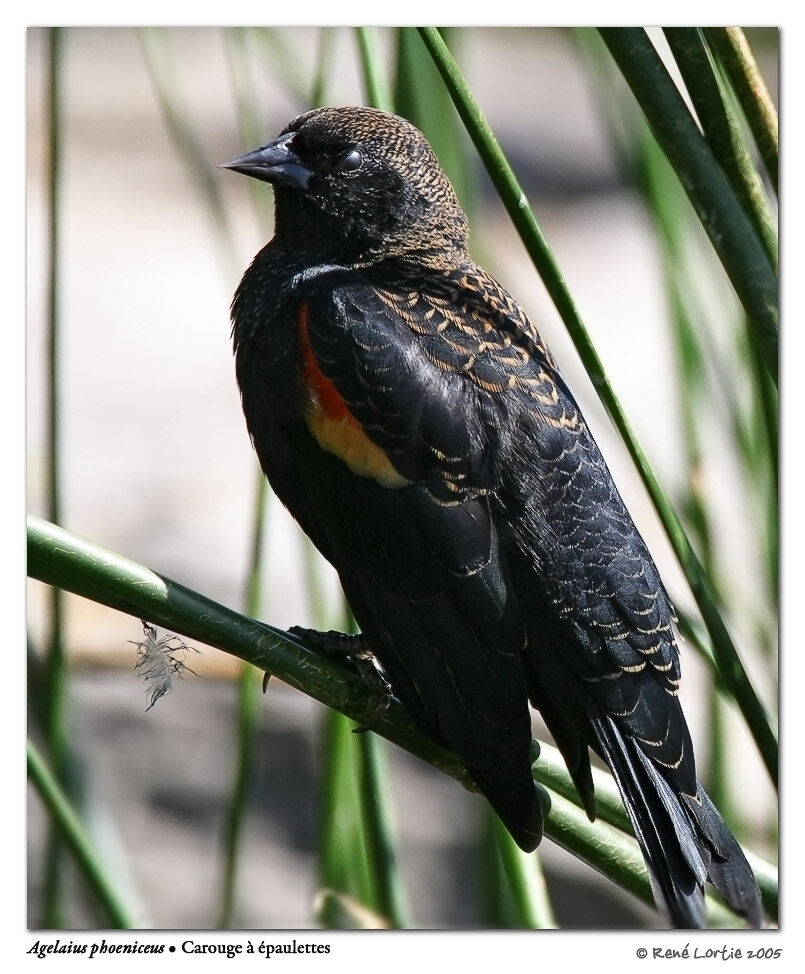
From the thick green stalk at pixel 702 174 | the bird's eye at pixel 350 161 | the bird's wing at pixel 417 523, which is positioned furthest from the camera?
the bird's eye at pixel 350 161

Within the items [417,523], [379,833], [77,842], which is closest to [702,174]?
[417,523]

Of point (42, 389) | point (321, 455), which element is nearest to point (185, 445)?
point (42, 389)

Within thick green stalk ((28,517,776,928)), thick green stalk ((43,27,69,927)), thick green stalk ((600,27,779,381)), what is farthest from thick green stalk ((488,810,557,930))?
thick green stalk ((600,27,779,381))

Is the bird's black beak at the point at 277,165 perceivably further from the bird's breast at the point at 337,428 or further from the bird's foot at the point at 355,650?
the bird's foot at the point at 355,650

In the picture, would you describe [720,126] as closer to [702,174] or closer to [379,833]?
[702,174]

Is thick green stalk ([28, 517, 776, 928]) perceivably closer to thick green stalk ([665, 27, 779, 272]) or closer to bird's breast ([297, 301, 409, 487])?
bird's breast ([297, 301, 409, 487])

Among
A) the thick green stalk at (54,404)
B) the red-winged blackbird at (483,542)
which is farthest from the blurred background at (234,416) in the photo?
the red-winged blackbird at (483,542)

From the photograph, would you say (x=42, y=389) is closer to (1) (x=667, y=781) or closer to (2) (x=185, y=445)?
(2) (x=185, y=445)
